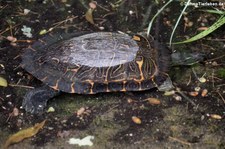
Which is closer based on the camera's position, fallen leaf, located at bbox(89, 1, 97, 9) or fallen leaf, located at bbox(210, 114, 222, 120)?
fallen leaf, located at bbox(210, 114, 222, 120)

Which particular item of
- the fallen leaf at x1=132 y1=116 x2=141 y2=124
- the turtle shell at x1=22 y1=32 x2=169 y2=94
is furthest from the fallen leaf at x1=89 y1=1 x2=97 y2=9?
the fallen leaf at x1=132 y1=116 x2=141 y2=124

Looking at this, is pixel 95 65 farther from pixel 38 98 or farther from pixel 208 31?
pixel 208 31

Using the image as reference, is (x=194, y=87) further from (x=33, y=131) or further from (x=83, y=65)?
(x=33, y=131)

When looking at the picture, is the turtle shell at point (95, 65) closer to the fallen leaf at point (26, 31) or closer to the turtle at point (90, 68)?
the turtle at point (90, 68)

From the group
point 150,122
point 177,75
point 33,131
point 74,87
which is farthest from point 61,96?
point 177,75

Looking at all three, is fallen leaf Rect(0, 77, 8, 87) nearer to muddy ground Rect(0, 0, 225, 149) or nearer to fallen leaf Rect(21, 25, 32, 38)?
muddy ground Rect(0, 0, 225, 149)

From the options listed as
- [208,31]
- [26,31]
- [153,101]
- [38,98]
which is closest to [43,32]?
[26,31]
